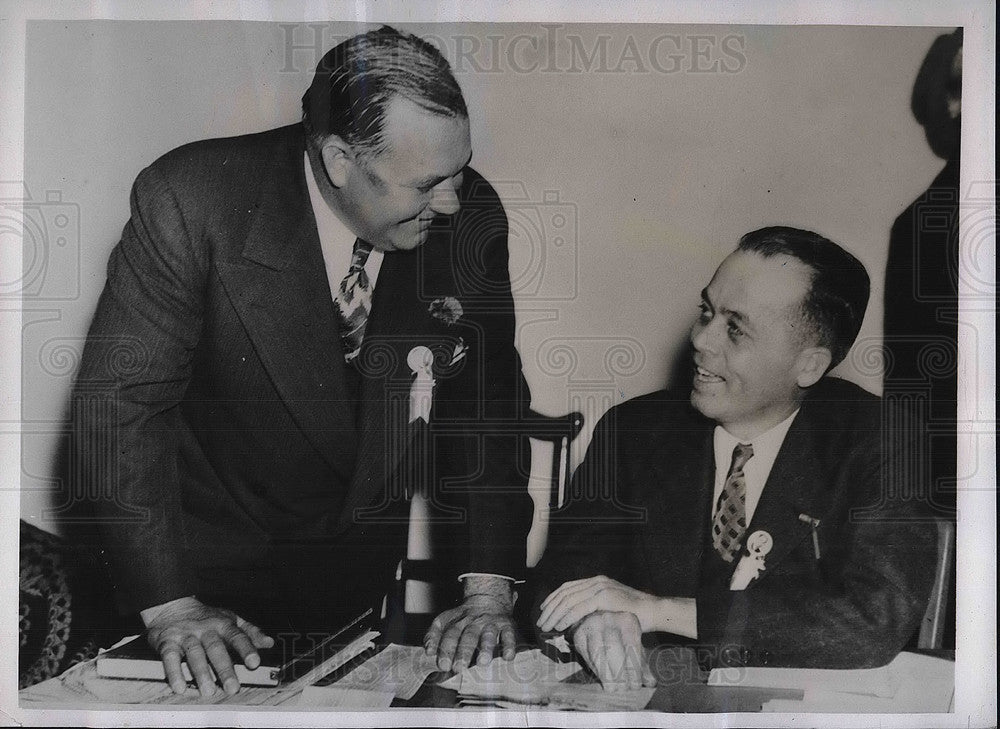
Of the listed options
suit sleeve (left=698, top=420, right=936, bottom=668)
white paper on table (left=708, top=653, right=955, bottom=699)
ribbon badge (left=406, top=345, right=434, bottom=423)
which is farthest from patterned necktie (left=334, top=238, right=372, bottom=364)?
white paper on table (left=708, top=653, right=955, bottom=699)

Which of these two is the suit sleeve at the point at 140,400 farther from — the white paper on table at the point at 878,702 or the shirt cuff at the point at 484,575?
the white paper on table at the point at 878,702

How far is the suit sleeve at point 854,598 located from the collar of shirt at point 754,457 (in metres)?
0.15

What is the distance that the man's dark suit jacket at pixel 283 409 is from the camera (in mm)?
1627

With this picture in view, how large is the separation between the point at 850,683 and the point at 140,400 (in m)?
1.47

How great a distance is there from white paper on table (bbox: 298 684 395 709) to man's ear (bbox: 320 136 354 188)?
3.17ft

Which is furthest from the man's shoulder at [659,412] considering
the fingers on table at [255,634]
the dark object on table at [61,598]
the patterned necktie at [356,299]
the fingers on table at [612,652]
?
the dark object on table at [61,598]

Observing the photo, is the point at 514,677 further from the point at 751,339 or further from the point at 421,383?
the point at 751,339

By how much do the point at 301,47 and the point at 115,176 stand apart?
432 mm

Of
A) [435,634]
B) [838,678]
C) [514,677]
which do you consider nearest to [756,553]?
[838,678]

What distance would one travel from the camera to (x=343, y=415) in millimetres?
1645

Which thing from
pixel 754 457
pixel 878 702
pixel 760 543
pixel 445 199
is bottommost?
pixel 878 702

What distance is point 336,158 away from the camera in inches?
64.2

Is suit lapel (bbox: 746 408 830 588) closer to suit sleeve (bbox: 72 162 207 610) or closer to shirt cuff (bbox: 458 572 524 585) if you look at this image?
shirt cuff (bbox: 458 572 524 585)

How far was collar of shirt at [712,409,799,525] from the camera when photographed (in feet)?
5.42
